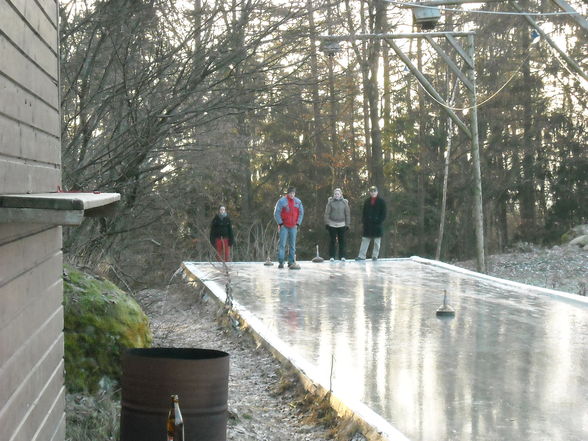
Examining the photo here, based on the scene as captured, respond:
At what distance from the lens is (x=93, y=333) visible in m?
8.17

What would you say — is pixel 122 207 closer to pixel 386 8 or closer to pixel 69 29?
pixel 69 29

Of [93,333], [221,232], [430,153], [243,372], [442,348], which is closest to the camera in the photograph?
[93,333]

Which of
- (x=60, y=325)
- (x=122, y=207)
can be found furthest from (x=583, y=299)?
(x=60, y=325)

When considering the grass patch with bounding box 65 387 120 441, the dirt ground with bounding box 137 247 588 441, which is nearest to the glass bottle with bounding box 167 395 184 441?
the grass patch with bounding box 65 387 120 441

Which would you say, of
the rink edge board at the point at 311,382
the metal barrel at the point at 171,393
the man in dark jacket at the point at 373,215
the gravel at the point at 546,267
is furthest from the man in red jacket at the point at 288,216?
the metal barrel at the point at 171,393

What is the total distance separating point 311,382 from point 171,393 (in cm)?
346

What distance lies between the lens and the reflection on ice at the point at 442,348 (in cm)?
765

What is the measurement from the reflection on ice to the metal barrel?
1.98 m

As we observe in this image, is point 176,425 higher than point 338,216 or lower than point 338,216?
lower

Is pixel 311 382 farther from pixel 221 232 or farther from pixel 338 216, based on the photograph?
pixel 221 232

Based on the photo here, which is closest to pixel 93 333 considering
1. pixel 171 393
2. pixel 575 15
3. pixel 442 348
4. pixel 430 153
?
pixel 171 393

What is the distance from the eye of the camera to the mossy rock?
8.02m

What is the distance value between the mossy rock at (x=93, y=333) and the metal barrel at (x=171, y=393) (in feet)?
7.65

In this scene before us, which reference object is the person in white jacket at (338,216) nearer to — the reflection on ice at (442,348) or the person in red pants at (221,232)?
the person in red pants at (221,232)
